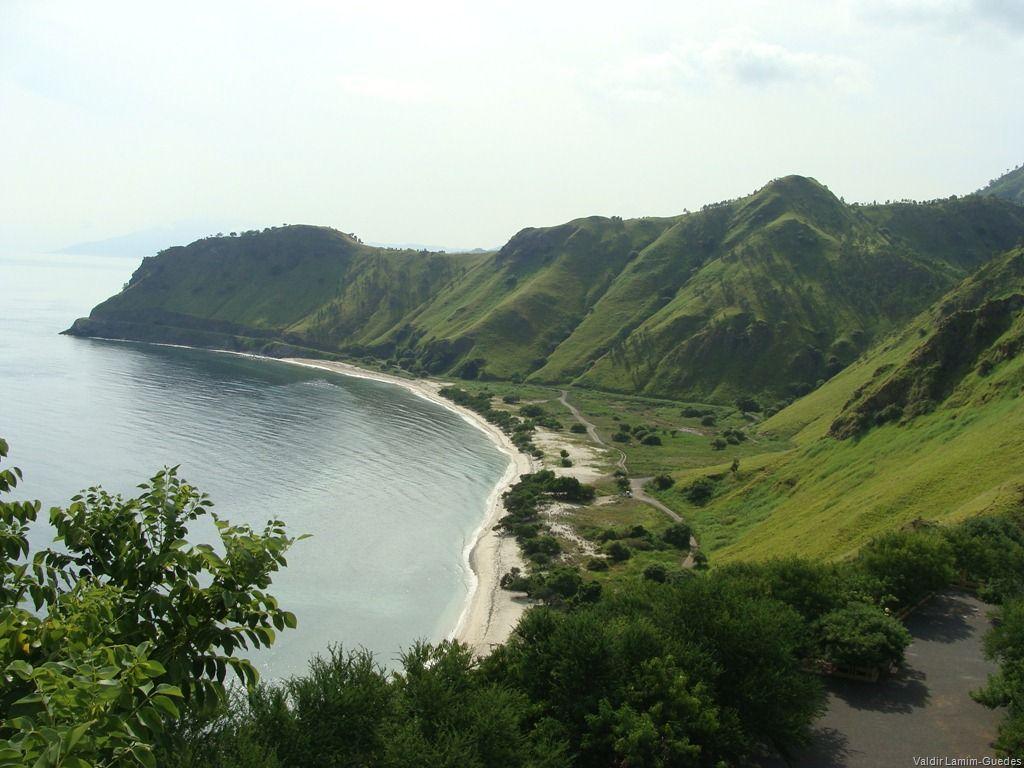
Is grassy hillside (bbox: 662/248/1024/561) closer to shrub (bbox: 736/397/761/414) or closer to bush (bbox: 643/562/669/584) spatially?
bush (bbox: 643/562/669/584)

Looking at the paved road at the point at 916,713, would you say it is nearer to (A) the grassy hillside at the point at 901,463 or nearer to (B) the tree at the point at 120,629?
(A) the grassy hillside at the point at 901,463

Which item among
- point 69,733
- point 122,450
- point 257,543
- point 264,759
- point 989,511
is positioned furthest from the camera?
point 122,450

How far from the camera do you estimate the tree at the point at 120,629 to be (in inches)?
304

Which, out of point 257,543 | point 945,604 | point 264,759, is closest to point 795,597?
point 945,604

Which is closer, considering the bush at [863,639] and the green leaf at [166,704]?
the green leaf at [166,704]

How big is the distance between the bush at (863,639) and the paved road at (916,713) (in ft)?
4.36

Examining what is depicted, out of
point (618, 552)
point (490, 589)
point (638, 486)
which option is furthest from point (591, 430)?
point (490, 589)

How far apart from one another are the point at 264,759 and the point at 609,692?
614 inches

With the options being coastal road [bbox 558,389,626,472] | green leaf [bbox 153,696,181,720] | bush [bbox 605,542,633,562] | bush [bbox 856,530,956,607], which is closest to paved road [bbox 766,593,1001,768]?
bush [bbox 856,530,956,607]

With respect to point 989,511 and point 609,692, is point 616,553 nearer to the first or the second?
point 989,511

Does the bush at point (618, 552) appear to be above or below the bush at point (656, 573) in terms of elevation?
below

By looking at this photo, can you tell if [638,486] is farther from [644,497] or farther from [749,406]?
[749,406]

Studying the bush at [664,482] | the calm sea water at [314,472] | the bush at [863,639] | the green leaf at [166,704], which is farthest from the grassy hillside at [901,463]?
the green leaf at [166,704]

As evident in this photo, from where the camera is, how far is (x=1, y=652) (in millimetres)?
9438
